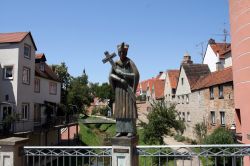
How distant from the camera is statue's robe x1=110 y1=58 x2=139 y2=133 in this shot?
288 inches

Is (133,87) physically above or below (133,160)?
above

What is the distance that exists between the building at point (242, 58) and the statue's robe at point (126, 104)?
386 inches

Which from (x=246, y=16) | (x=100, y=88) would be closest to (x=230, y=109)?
(x=246, y=16)

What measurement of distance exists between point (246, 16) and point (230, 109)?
43.7 feet

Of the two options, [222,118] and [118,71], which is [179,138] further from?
[118,71]

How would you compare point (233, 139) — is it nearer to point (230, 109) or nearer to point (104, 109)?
point (230, 109)

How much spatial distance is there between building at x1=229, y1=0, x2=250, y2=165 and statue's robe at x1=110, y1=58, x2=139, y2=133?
9803 millimetres

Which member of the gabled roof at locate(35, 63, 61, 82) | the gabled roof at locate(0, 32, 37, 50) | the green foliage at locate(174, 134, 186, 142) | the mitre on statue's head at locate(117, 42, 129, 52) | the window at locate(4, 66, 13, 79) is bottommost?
the green foliage at locate(174, 134, 186, 142)

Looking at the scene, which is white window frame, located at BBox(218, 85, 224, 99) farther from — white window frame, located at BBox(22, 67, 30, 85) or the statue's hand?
the statue's hand

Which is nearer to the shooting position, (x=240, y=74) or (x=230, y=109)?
(x=240, y=74)

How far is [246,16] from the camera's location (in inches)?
612

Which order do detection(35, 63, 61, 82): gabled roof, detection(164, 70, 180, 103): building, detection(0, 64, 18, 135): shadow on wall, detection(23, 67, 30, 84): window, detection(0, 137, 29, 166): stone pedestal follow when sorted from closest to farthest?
detection(0, 137, 29, 166): stone pedestal, detection(0, 64, 18, 135): shadow on wall, detection(23, 67, 30, 84): window, detection(35, 63, 61, 82): gabled roof, detection(164, 70, 180, 103): building

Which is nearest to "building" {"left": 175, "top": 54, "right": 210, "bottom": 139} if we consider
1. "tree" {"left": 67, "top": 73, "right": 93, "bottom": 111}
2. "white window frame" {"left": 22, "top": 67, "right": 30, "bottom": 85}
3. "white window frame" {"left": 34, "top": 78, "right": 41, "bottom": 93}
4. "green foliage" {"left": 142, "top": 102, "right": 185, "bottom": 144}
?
"green foliage" {"left": 142, "top": 102, "right": 185, "bottom": 144}

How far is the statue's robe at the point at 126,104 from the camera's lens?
24.0ft
